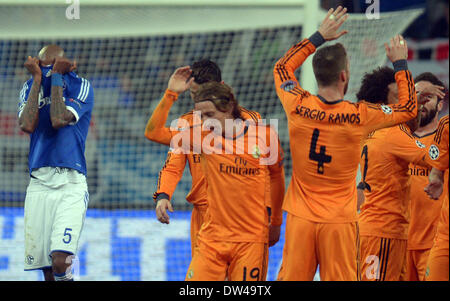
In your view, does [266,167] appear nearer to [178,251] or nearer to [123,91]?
[178,251]

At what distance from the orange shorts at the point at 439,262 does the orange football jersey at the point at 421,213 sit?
976 mm

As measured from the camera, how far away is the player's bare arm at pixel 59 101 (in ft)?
17.7

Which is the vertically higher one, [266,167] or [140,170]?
[266,167]

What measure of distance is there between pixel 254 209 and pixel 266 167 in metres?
0.30

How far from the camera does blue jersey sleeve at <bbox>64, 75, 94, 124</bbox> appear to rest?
18.3 feet

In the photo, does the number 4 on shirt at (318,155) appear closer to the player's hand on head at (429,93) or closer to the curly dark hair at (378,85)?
the player's hand on head at (429,93)

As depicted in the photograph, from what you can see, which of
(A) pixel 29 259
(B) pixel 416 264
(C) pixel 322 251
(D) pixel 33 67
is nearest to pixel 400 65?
(C) pixel 322 251

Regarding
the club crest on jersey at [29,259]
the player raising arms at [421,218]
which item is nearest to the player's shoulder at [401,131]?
the player raising arms at [421,218]

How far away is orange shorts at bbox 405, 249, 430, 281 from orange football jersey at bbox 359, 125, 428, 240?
0.66 ft

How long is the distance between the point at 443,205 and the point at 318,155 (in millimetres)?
815

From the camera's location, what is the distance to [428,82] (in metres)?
5.48

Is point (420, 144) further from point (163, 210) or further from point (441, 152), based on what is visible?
point (163, 210)
